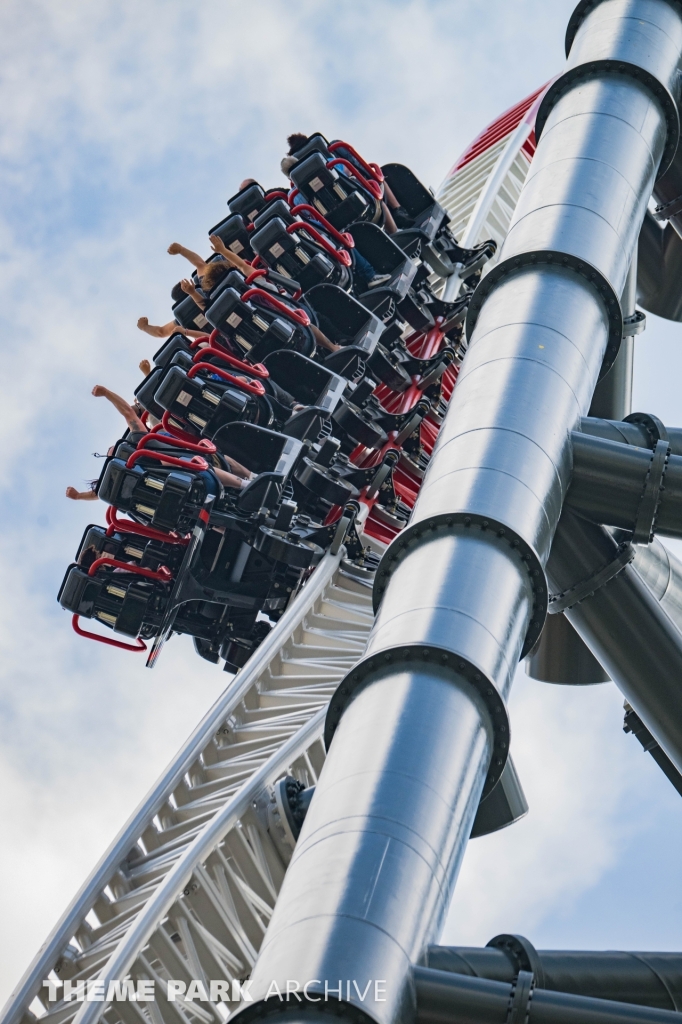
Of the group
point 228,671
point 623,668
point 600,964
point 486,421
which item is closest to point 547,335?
point 486,421

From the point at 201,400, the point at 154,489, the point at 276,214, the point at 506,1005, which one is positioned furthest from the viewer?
the point at 276,214

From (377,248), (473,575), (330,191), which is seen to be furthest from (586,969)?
(377,248)

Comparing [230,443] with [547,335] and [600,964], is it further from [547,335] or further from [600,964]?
[600,964]

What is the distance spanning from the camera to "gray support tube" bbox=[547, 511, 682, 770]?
809cm

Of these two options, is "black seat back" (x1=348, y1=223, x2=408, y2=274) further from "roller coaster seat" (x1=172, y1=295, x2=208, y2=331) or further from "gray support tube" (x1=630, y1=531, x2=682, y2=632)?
"gray support tube" (x1=630, y1=531, x2=682, y2=632)

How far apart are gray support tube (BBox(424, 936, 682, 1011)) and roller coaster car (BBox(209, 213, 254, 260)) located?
18812 millimetres

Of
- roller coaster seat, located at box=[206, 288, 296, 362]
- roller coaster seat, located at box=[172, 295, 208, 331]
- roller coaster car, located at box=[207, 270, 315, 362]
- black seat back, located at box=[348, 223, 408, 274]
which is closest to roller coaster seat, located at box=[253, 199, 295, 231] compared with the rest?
roller coaster seat, located at box=[172, 295, 208, 331]

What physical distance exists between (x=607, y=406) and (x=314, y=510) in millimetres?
9201

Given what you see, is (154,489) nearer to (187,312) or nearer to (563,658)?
(563,658)

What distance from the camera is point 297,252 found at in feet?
71.6

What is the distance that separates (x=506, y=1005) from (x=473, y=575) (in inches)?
80.8

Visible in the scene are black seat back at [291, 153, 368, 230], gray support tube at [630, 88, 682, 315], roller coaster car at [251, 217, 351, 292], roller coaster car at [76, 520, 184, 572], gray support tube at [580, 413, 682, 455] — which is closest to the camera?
gray support tube at [580, 413, 682, 455]

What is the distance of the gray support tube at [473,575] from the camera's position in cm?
509

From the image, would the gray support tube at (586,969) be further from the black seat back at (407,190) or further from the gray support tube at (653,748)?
the black seat back at (407,190)
